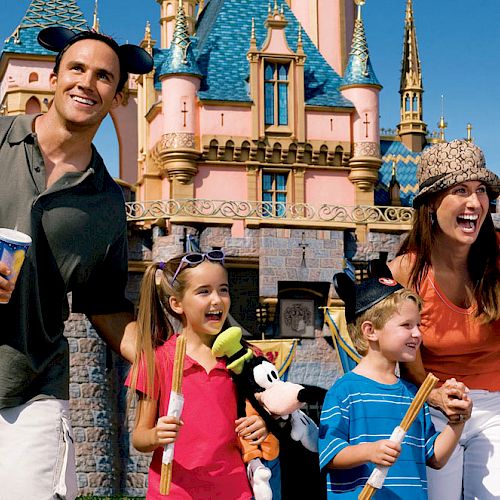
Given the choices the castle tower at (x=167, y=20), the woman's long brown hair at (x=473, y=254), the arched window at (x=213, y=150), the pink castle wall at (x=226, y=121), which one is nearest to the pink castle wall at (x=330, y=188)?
the pink castle wall at (x=226, y=121)

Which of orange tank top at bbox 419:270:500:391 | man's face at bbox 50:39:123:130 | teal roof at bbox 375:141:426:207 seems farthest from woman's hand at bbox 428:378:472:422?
teal roof at bbox 375:141:426:207

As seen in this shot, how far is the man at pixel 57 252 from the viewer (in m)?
3.25

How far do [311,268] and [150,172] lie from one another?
7036 mm

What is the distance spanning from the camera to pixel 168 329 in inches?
167

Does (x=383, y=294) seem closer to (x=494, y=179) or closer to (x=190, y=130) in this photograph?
(x=494, y=179)

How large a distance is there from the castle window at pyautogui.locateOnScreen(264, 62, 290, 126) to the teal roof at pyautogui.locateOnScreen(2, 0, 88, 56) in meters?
4.72

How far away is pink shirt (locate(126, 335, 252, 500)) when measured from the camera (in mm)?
3924

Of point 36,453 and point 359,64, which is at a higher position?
point 359,64

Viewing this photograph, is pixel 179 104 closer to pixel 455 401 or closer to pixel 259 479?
pixel 259 479

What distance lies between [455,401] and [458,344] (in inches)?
15.2

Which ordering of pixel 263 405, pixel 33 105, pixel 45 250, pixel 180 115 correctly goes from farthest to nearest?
1. pixel 33 105
2. pixel 180 115
3. pixel 263 405
4. pixel 45 250

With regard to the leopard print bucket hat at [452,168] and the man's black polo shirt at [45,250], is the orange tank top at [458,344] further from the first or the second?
the man's black polo shirt at [45,250]

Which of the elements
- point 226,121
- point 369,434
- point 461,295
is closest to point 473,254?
point 461,295

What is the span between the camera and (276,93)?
22.5 meters
